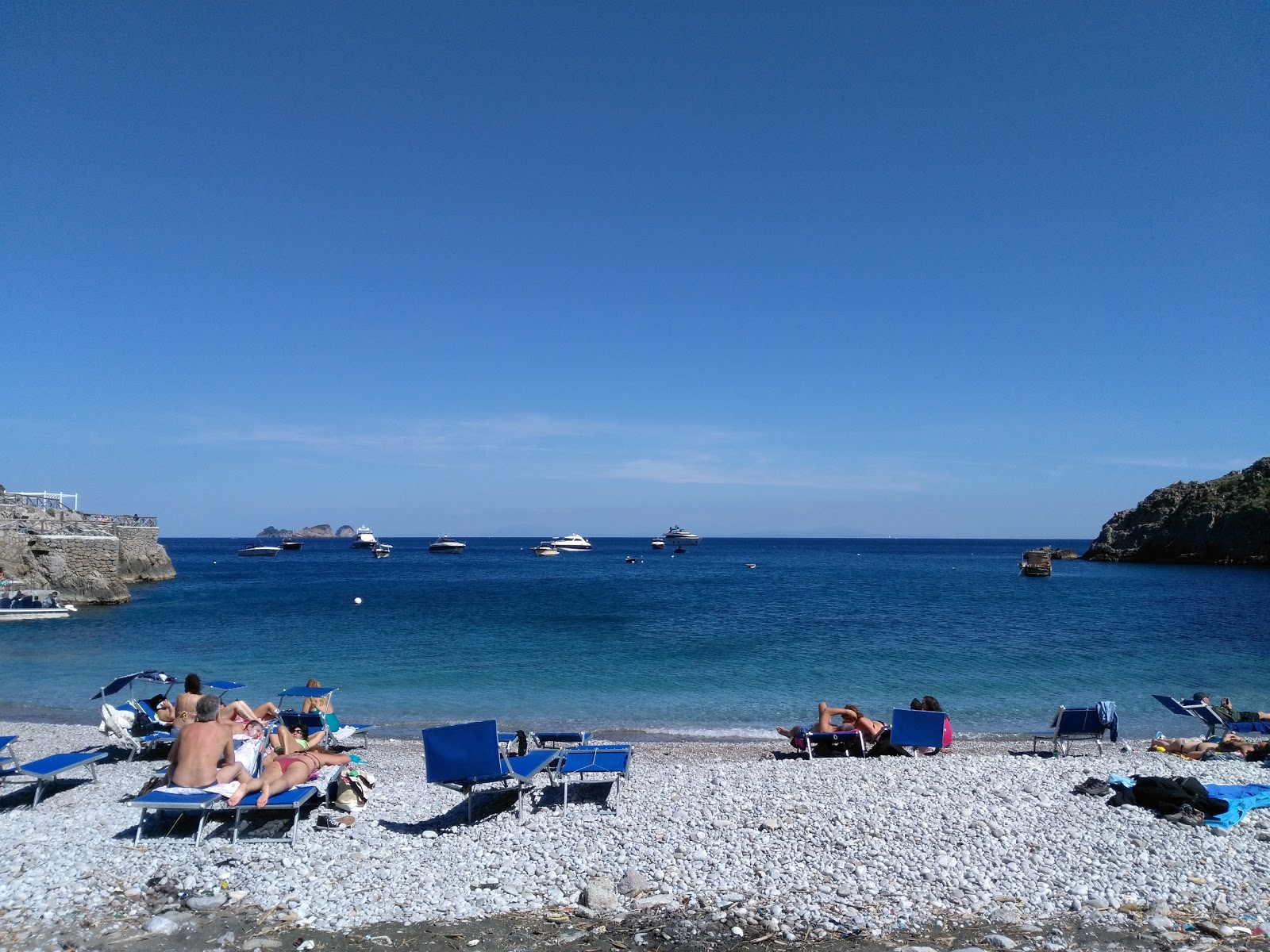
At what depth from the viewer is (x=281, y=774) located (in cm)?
773

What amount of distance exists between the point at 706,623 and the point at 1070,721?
2132cm

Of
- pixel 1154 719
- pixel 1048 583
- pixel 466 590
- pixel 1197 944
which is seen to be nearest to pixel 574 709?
pixel 1154 719

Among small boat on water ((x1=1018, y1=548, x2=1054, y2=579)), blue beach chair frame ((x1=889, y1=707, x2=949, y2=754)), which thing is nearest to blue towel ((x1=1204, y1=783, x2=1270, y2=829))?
blue beach chair frame ((x1=889, y1=707, x2=949, y2=754))

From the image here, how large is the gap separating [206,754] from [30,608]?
35795 mm

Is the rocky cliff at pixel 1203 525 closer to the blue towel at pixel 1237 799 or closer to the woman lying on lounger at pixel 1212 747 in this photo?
the woman lying on lounger at pixel 1212 747

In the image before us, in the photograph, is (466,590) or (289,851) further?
(466,590)

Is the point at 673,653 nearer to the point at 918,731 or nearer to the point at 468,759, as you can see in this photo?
the point at 918,731

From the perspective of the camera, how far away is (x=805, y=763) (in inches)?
420

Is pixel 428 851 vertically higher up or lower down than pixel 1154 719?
higher up

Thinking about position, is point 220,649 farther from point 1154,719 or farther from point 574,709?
point 1154,719

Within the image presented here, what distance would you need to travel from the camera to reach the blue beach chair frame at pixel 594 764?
8.90 metres

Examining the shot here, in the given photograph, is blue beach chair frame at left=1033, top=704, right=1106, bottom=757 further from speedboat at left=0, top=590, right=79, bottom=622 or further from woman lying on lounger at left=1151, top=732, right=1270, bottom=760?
speedboat at left=0, top=590, right=79, bottom=622

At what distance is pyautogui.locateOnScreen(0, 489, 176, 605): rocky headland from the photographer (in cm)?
3934

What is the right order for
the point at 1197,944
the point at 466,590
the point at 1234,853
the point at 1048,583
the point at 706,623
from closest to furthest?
the point at 1197,944 → the point at 1234,853 → the point at 706,623 → the point at 466,590 → the point at 1048,583
